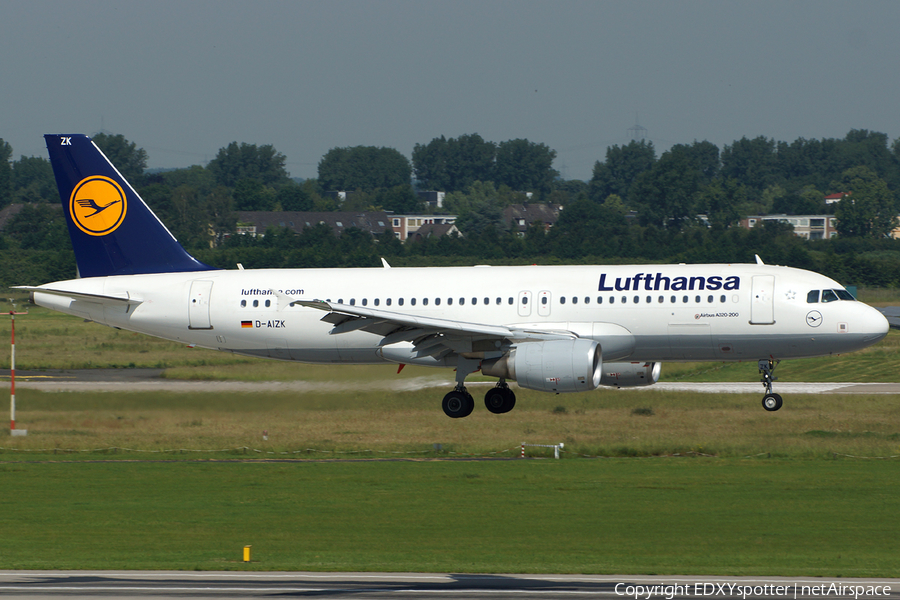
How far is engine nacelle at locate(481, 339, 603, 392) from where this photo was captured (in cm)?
3419

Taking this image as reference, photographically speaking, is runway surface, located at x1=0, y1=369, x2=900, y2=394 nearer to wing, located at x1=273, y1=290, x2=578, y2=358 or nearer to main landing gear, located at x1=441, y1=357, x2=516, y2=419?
main landing gear, located at x1=441, y1=357, x2=516, y2=419

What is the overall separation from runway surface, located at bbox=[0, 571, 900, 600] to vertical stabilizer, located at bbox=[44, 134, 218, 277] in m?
20.1

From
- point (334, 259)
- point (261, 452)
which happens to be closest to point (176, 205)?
point (334, 259)

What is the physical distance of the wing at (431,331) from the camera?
115 ft

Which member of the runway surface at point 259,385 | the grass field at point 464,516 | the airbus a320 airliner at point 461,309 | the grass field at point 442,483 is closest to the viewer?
the grass field at point 464,516

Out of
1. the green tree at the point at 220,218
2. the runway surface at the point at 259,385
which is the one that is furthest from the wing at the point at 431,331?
the green tree at the point at 220,218

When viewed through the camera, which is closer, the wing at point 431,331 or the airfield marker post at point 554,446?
the wing at point 431,331

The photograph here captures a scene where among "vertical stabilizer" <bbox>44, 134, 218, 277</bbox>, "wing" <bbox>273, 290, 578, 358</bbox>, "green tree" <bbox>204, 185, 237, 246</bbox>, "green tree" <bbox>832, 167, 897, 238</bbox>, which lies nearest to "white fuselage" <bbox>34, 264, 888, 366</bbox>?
"wing" <bbox>273, 290, 578, 358</bbox>

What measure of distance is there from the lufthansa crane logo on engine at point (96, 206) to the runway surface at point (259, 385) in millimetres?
7570

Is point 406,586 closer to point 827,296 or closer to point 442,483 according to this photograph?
point 442,483

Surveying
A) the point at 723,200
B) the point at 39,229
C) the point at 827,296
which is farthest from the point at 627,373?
the point at 723,200

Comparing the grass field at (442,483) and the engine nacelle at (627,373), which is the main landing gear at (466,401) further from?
the engine nacelle at (627,373)

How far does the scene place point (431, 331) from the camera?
35.7 meters

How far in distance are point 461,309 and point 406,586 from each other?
18083 mm
